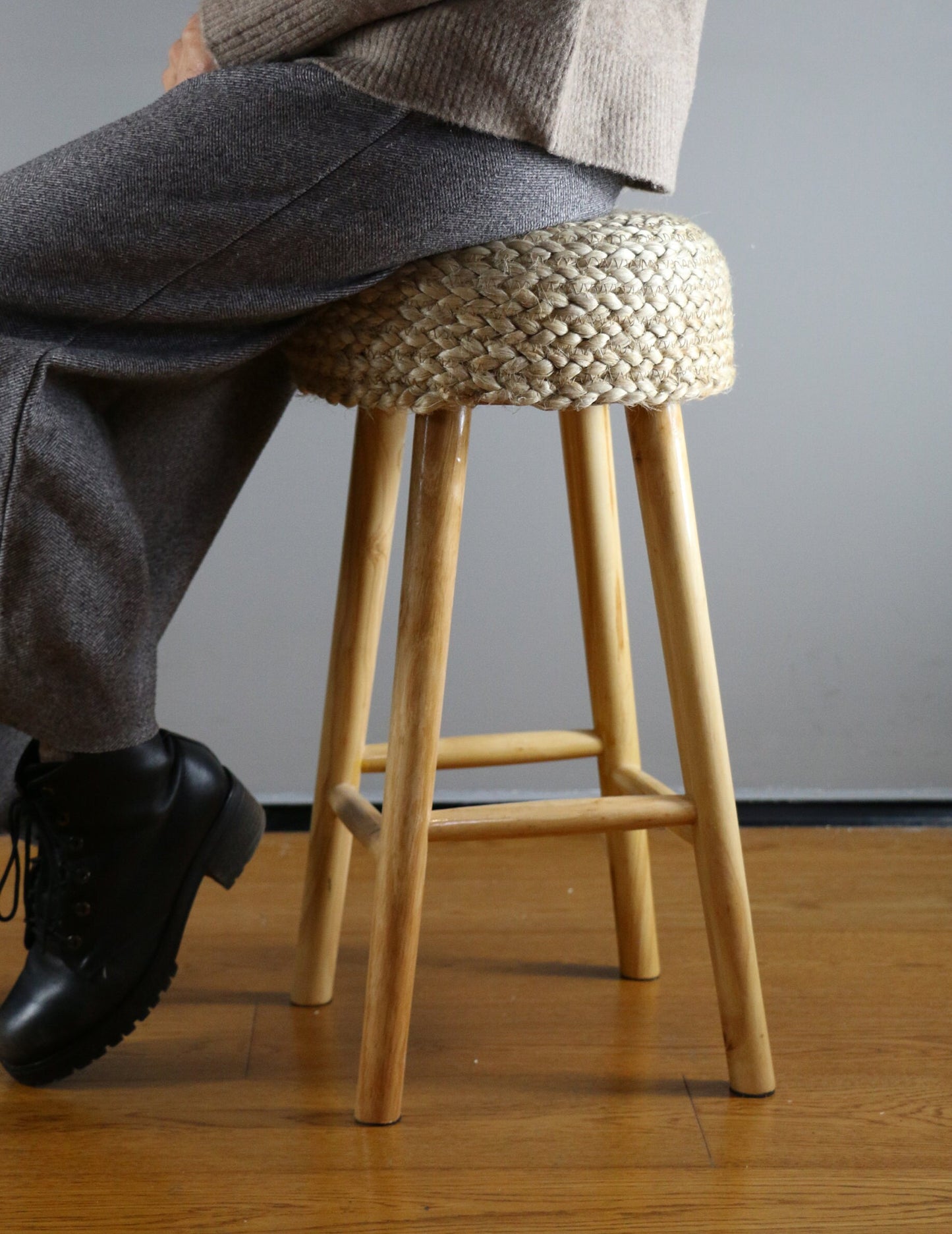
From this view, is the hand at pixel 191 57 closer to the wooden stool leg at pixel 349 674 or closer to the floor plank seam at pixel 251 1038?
the wooden stool leg at pixel 349 674

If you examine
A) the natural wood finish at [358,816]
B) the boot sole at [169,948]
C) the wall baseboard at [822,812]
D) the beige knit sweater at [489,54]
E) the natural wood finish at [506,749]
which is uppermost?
the beige knit sweater at [489,54]

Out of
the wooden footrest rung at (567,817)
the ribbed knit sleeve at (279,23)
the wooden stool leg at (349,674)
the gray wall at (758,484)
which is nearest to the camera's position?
the ribbed knit sleeve at (279,23)

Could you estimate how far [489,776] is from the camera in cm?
131

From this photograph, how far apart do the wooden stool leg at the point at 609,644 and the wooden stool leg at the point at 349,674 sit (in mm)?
137

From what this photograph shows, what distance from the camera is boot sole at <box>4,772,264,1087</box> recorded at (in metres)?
0.77

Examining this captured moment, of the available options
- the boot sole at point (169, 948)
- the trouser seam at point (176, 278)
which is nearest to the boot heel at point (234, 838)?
the boot sole at point (169, 948)

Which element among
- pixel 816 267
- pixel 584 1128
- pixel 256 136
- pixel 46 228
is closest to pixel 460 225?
pixel 256 136

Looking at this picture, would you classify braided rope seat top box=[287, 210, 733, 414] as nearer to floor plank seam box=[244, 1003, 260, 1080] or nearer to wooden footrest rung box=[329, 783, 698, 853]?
wooden footrest rung box=[329, 783, 698, 853]

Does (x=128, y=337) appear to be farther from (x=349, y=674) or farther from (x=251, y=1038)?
(x=251, y=1038)

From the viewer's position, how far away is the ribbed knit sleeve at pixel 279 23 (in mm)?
626

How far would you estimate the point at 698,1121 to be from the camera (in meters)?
0.74

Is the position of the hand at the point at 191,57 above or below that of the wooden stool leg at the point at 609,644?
above

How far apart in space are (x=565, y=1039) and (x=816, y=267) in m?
0.80

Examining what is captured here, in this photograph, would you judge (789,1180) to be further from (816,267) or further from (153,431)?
(816,267)
